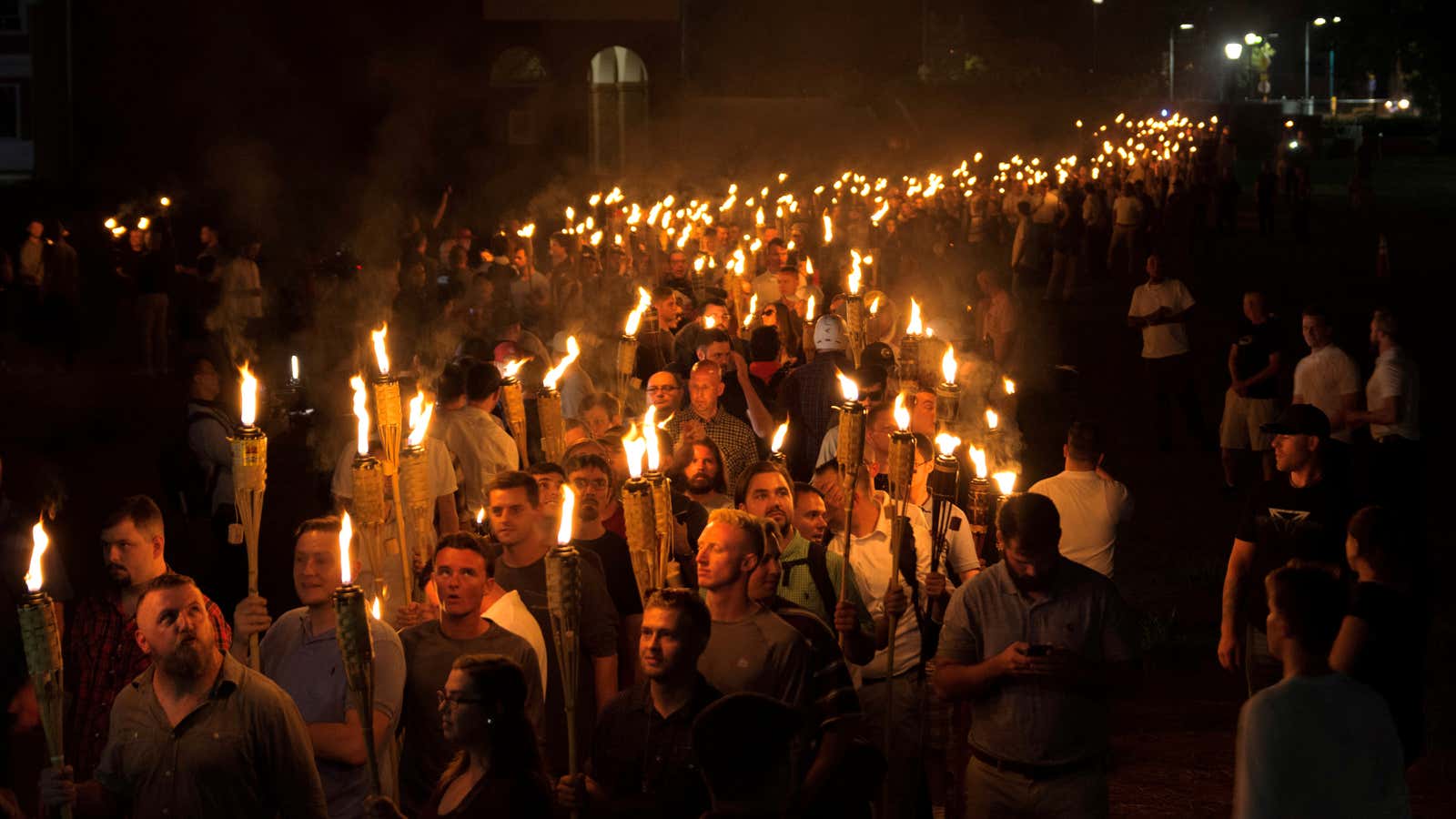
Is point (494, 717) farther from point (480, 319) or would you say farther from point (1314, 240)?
point (1314, 240)

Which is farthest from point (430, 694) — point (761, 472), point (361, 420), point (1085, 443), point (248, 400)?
point (1085, 443)

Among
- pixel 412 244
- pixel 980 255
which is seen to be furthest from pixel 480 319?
pixel 980 255

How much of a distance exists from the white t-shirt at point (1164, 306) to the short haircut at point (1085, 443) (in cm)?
670

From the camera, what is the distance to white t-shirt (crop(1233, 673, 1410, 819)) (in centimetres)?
391

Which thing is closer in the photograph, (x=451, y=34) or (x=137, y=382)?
(x=137, y=382)

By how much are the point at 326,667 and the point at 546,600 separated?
3.61ft

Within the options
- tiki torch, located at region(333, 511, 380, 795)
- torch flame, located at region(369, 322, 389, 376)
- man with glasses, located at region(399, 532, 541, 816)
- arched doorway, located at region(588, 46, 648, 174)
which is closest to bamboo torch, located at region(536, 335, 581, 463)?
torch flame, located at region(369, 322, 389, 376)

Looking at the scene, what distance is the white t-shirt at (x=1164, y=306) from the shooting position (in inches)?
542

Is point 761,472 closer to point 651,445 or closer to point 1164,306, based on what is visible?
point 651,445

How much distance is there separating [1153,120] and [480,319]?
48750mm

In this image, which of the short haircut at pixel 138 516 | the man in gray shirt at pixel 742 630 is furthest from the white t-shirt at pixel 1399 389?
the short haircut at pixel 138 516

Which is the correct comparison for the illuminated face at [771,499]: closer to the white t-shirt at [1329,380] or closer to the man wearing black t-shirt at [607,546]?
the man wearing black t-shirt at [607,546]

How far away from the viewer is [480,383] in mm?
7992

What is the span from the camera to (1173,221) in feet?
103
